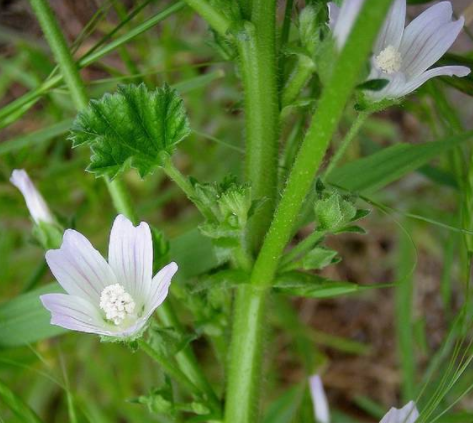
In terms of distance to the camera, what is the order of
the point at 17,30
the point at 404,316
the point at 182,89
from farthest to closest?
the point at 17,30 → the point at 404,316 → the point at 182,89

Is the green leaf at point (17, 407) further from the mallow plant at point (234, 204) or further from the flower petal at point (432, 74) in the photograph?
the flower petal at point (432, 74)

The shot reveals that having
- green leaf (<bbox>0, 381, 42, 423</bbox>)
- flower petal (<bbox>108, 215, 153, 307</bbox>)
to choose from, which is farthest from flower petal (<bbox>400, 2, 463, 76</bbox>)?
green leaf (<bbox>0, 381, 42, 423</bbox>)

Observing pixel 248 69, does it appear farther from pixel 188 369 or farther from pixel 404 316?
pixel 404 316

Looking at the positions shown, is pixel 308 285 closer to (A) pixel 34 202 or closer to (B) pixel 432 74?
(B) pixel 432 74

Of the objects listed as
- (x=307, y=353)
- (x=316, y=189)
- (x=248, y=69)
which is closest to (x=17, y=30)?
(x=307, y=353)

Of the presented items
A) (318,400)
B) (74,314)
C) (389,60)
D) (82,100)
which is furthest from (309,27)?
(318,400)

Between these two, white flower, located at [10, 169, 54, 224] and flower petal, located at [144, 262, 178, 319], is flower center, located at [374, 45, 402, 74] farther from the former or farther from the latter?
white flower, located at [10, 169, 54, 224]
